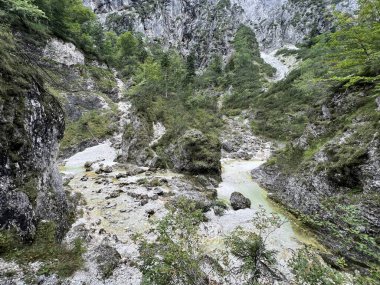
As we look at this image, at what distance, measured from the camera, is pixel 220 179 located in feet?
68.7

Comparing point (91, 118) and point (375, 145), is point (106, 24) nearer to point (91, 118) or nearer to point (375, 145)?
point (91, 118)

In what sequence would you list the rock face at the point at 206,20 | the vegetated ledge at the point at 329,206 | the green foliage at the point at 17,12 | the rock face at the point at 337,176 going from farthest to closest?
the rock face at the point at 206,20 → the green foliage at the point at 17,12 → the rock face at the point at 337,176 → the vegetated ledge at the point at 329,206

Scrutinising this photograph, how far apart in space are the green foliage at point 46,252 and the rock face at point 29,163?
0.34 meters

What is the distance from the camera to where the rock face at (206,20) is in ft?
262

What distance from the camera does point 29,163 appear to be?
31.3 ft

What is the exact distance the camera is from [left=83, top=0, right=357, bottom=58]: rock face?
79875 mm

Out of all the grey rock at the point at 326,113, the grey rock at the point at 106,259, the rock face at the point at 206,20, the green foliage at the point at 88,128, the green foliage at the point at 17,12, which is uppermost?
the rock face at the point at 206,20

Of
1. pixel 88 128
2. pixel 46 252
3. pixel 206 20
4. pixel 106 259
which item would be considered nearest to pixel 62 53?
pixel 88 128

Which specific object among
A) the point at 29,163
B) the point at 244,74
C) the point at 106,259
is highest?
the point at 244,74

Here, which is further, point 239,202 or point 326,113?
point 326,113

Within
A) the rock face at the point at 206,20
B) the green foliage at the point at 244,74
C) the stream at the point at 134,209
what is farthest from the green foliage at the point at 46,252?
the rock face at the point at 206,20

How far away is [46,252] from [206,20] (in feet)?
299

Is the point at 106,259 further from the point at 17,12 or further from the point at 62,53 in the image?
the point at 17,12

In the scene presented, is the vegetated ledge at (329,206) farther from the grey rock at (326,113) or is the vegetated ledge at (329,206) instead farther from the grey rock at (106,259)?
the grey rock at (106,259)
